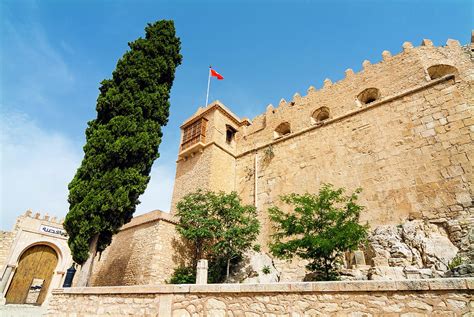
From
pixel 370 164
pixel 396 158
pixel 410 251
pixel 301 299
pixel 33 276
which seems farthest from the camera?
pixel 33 276

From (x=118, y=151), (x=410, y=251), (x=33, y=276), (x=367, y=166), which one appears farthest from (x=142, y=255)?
(x=367, y=166)

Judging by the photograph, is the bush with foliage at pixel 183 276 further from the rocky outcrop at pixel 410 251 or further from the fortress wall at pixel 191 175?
the rocky outcrop at pixel 410 251

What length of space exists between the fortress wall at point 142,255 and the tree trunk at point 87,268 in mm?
2144

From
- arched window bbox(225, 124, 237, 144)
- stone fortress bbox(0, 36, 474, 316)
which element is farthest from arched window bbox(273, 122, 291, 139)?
arched window bbox(225, 124, 237, 144)

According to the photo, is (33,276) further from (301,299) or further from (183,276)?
(301,299)

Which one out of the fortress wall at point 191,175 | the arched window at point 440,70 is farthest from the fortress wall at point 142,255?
the arched window at point 440,70

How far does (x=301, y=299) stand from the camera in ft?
12.0

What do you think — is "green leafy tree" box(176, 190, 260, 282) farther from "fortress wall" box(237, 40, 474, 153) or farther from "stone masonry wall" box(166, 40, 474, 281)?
"fortress wall" box(237, 40, 474, 153)

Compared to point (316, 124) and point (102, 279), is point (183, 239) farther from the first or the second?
point (316, 124)

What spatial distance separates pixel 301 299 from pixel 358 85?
11.2m

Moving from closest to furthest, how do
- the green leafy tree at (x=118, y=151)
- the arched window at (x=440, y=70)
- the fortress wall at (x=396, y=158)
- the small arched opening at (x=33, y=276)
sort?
the fortress wall at (x=396, y=158), the green leafy tree at (x=118, y=151), the arched window at (x=440, y=70), the small arched opening at (x=33, y=276)

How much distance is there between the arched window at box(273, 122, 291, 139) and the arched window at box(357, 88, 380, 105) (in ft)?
12.0

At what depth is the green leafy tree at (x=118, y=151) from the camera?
8.71 metres

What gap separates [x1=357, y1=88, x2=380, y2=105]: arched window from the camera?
11938 mm
